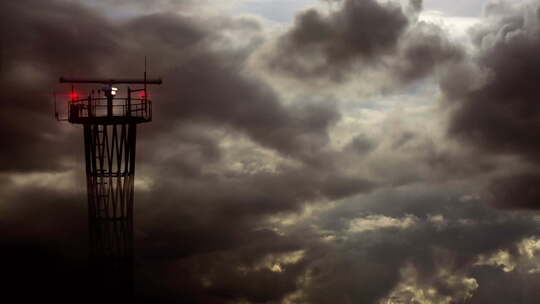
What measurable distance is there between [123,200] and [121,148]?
4.97 metres

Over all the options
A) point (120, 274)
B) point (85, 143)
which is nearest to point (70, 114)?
point (85, 143)

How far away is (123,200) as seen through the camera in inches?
7269

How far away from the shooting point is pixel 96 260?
604 feet

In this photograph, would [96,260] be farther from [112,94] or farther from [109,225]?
[112,94]

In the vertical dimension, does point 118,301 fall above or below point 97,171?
below

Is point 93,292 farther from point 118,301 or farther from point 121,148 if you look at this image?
point 121,148

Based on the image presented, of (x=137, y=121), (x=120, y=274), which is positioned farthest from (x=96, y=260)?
(x=137, y=121)

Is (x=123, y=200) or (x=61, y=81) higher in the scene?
(x=61, y=81)

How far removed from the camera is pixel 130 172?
185 meters

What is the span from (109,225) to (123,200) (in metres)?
2.74

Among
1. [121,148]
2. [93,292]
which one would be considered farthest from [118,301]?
[121,148]

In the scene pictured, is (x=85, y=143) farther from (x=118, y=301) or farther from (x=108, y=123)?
(x=118, y=301)

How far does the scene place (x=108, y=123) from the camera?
7264 inches

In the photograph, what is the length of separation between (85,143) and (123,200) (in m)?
6.58
